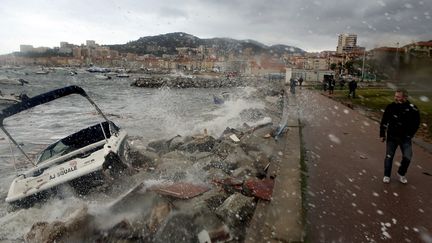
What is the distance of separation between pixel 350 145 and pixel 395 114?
3644 millimetres

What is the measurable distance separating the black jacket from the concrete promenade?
3.09ft

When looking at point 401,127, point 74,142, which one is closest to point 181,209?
point 401,127

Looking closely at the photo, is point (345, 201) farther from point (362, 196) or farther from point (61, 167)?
point (61, 167)

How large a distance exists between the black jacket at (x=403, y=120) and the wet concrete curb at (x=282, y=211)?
6.13 feet

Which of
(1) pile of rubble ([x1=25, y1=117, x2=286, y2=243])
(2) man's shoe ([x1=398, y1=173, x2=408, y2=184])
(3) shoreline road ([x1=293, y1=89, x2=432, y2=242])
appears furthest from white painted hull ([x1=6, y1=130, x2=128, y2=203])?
(2) man's shoe ([x1=398, y1=173, x2=408, y2=184])

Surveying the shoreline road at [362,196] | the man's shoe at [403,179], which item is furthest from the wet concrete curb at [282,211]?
the man's shoe at [403,179]

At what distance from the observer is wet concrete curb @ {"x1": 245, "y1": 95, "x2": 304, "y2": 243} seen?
4.29 metres

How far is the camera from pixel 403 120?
20.7ft

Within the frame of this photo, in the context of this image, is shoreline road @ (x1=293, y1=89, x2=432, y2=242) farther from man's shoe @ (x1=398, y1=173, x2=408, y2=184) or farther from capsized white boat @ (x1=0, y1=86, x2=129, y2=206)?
capsized white boat @ (x1=0, y1=86, x2=129, y2=206)

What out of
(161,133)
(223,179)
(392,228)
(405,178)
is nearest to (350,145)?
(405,178)

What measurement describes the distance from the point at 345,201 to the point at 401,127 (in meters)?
1.90

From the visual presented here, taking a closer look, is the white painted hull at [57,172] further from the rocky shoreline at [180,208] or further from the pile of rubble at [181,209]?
the pile of rubble at [181,209]

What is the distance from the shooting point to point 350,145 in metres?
9.92

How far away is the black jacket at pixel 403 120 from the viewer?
248 inches
